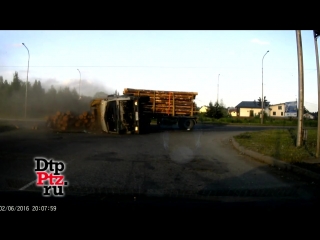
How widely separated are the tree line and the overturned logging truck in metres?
2.20

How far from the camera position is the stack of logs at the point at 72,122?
25891mm

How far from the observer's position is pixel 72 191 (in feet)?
25.9

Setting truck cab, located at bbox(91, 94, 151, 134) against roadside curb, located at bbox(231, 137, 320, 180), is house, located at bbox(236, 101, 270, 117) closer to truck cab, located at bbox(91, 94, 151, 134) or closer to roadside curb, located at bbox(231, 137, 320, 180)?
truck cab, located at bbox(91, 94, 151, 134)

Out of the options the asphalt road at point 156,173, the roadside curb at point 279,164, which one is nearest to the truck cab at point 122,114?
the asphalt road at point 156,173

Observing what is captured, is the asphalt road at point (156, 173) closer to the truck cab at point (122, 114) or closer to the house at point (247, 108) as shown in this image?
the truck cab at point (122, 114)

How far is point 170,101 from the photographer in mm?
29219

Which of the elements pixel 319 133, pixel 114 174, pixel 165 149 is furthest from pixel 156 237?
pixel 165 149

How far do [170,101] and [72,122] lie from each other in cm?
752

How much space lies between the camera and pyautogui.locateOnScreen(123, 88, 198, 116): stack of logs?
2809 centimetres

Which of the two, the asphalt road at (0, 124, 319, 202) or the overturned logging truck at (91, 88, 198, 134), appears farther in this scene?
the overturned logging truck at (91, 88, 198, 134)
